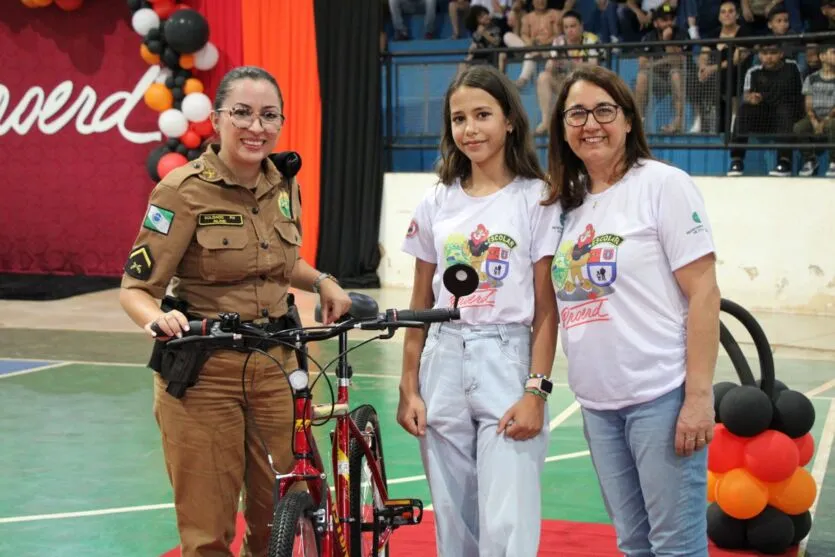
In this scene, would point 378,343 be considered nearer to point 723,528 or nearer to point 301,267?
point 723,528

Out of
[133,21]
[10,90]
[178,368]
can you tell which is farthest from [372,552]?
[10,90]

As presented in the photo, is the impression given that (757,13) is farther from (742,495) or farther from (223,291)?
(223,291)

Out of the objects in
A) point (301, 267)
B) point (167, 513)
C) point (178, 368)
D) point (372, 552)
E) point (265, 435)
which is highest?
point (301, 267)

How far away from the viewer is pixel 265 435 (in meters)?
3.61

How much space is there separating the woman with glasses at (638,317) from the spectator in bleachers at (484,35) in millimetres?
9184

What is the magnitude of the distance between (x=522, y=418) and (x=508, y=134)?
83 cm

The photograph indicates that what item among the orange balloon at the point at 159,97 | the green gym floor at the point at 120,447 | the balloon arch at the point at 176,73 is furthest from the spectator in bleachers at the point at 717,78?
the orange balloon at the point at 159,97

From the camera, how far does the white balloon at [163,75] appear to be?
44.3ft

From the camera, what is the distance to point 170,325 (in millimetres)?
3014

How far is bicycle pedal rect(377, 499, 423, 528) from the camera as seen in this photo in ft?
12.2

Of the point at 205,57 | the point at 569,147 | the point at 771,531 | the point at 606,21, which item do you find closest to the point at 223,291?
the point at 569,147

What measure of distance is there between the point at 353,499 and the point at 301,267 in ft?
2.55

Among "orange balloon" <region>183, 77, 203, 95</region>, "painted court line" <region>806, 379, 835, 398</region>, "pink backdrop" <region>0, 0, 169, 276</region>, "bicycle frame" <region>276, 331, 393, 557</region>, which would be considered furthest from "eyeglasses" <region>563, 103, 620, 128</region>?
"pink backdrop" <region>0, 0, 169, 276</region>

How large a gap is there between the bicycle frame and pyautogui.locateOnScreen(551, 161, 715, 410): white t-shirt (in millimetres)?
672
